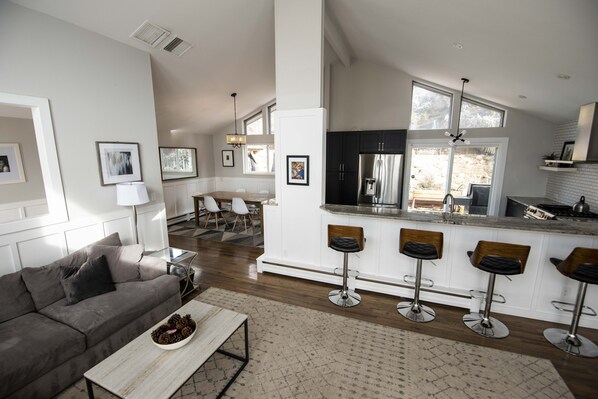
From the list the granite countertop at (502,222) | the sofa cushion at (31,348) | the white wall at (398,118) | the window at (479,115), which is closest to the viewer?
the sofa cushion at (31,348)

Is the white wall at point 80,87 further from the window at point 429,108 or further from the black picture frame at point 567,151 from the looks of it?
the black picture frame at point 567,151

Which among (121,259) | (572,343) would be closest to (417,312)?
(572,343)

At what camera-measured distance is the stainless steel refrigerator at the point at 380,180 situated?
574cm

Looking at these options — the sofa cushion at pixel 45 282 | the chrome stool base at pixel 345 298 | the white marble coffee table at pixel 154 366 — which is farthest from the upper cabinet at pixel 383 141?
the sofa cushion at pixel 45 282

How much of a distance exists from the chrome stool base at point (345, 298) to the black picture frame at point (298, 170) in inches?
59.7

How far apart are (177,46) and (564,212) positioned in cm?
617

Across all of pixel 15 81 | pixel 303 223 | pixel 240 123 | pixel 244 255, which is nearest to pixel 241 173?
pixel 240 123

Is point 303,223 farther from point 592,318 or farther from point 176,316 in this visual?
point 592,318

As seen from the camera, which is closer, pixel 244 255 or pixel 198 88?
pixel 244 255

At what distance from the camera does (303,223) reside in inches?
150

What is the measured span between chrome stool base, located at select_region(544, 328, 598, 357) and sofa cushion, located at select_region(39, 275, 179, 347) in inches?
156

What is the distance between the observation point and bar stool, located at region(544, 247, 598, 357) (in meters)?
2.30

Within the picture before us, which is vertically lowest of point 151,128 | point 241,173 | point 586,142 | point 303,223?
point 303,223

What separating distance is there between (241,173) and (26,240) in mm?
6027
